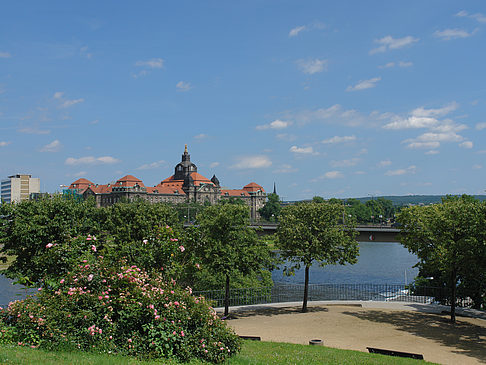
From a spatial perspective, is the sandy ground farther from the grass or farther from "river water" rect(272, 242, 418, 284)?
"river water" rect(272, 242, 418, 284)

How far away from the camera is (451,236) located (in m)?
22.1

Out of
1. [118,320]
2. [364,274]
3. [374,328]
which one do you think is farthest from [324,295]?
[118,320]

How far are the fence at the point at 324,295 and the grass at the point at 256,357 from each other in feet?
37.5

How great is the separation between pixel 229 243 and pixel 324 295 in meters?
19.8

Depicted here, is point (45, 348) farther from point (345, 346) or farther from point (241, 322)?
point (241, 322)

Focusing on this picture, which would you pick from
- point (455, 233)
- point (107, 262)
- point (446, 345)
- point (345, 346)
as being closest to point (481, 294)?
point (455, 233)

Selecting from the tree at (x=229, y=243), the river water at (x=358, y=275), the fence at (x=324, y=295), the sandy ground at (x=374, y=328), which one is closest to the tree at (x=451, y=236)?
the sandy ground at (x=374, y=328)

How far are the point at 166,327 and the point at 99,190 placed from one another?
640 ft

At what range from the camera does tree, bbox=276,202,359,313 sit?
2531 cm

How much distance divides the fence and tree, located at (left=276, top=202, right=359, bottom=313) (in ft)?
18.2

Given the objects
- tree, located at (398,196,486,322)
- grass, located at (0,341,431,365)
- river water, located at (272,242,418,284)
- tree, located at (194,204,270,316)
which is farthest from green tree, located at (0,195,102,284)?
river water, located at (272,242,418,284)

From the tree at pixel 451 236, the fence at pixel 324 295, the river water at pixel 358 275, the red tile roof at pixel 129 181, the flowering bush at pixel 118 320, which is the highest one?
the red tile roof at pixel 129 181

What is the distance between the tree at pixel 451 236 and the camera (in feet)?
66.0

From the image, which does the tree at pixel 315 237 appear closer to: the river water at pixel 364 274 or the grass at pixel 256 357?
the grass at pixel 256 357
